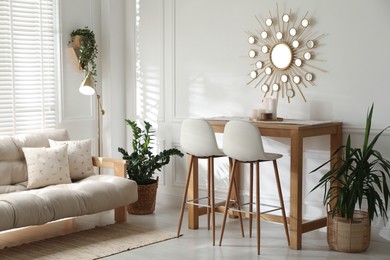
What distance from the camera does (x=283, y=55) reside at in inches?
222

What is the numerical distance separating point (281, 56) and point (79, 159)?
1.99 meters

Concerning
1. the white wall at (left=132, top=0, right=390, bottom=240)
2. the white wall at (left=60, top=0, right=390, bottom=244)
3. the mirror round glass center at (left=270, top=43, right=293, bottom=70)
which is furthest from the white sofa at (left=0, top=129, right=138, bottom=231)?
the mirror round glass center at (left=270, top=43, right=293, bottom=70)

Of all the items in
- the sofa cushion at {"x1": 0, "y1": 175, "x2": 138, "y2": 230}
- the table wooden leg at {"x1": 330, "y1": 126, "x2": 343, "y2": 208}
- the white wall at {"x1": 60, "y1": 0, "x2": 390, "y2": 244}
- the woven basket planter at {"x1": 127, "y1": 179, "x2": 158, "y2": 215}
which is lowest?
the woven basket planter at {"x1": 127, "y1": 179, "x2": 158, "y2": 215}

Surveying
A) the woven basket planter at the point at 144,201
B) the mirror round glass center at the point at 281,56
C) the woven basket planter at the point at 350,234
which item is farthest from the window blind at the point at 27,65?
the woven basket planter at the point at 350,234

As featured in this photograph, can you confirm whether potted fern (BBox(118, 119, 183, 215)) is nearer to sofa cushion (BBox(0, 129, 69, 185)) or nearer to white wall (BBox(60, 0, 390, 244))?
white wall (BBox(60, 0, 390, 244))

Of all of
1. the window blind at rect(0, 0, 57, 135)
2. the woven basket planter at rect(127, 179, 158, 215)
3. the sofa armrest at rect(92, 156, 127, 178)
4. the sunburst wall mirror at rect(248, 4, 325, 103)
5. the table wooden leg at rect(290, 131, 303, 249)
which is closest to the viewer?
the table wooden leg at rect(290, 131, 303, 249)

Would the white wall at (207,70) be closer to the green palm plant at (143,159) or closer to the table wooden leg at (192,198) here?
the green palm plant at (143,159)

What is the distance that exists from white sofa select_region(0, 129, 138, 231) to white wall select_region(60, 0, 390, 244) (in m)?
0.81

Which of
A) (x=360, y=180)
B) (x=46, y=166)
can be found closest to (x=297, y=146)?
(x=360, y=180)

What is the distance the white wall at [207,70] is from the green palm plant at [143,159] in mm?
334

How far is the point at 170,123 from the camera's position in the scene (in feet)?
21.7

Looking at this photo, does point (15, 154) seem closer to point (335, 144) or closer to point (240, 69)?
point (240, 69)

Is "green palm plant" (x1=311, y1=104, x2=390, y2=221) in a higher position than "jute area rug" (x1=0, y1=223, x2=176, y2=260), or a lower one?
higher

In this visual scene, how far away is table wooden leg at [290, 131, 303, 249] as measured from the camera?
16.1ft
